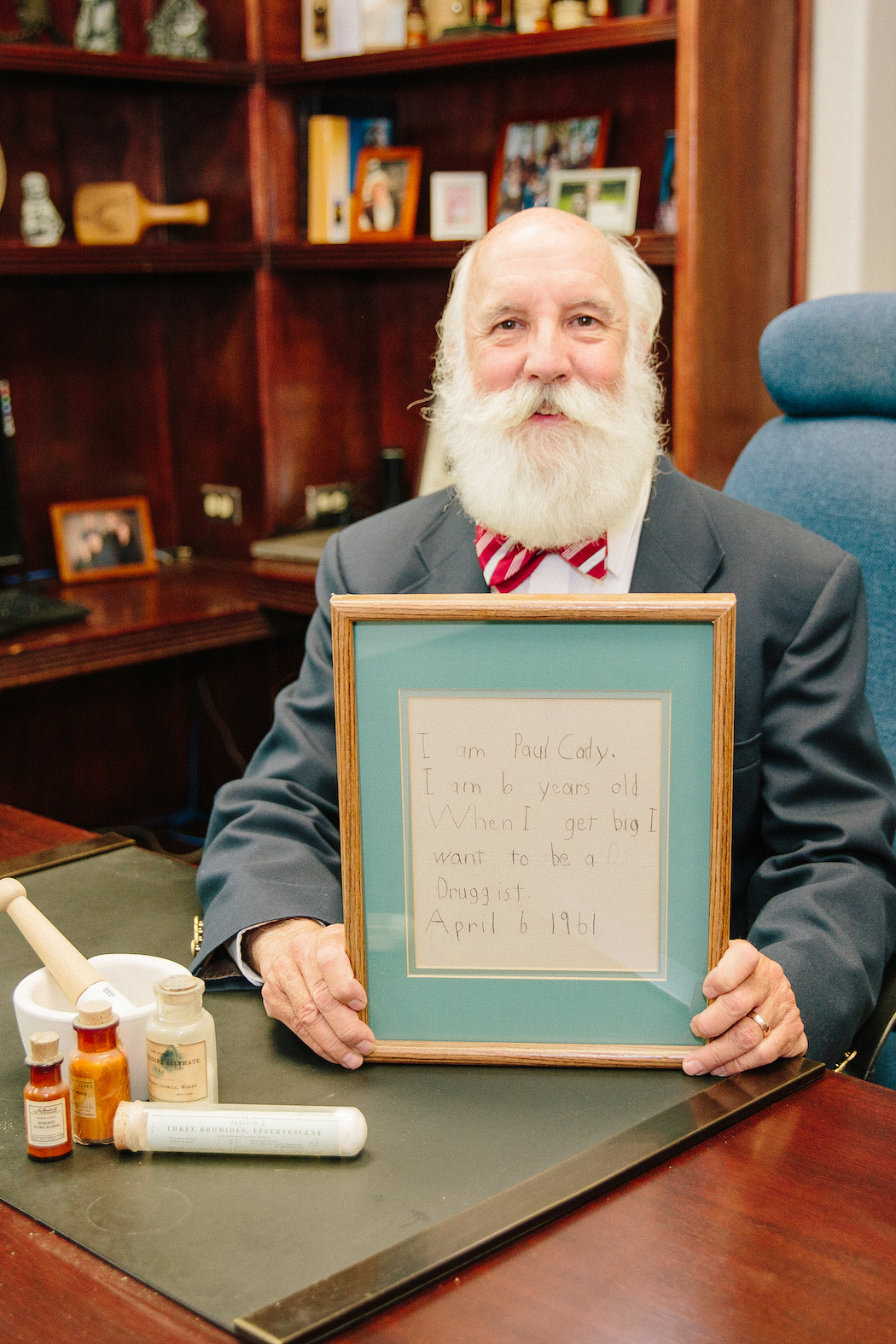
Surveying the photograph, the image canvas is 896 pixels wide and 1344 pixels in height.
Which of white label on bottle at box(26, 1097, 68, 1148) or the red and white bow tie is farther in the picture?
the red and white bow tie

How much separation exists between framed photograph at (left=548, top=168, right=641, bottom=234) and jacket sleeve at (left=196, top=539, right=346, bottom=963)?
1696 mm

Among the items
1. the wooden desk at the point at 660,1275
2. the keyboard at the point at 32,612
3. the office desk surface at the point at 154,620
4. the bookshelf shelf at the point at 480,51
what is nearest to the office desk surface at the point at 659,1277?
the wooden desk at the point at 660,1275

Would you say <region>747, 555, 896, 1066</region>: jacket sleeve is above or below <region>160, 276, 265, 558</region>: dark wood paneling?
below

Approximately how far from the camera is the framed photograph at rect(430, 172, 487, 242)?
3217 millimetres

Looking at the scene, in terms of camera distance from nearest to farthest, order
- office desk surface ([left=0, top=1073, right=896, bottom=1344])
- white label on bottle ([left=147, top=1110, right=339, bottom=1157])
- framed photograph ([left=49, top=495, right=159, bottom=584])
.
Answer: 1. office desk surface ([left=0, top=1073, right=896, bottom=1344])
2. white label on bottle ([left=147, top=1110, right=339, bottom=1157])
3. framed photograph ([left=49, top=495, right=159, bottom=584])

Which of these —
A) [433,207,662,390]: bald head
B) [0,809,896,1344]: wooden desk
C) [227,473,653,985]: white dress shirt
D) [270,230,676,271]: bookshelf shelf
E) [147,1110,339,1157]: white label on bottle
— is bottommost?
[0,809,896,1344]: wooden desk

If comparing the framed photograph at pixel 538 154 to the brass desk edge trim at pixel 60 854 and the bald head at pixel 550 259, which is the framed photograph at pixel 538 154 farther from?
the brass desk edge trim at pixel 60 854

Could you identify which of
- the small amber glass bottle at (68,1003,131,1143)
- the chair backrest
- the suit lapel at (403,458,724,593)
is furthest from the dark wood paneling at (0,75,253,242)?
the small amber glass bottle at (68,1003,131,1143)

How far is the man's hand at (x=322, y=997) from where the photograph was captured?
3.27 ft

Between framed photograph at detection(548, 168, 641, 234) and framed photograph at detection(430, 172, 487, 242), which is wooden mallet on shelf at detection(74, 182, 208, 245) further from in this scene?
framed photograph at detection(548, 168, 641, 234)

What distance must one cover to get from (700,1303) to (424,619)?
44cm

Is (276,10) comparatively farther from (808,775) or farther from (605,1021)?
(605,1021)

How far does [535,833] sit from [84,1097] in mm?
339

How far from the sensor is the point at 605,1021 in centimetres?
98
